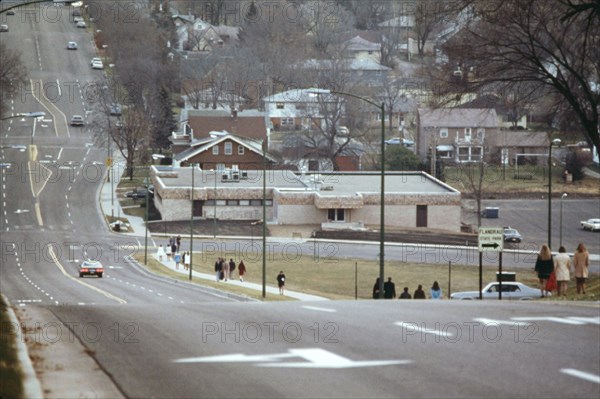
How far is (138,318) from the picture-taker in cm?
1681

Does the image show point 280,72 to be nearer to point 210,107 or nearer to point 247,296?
Result: point 210,107

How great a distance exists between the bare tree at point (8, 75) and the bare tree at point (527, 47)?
76476 millimetres

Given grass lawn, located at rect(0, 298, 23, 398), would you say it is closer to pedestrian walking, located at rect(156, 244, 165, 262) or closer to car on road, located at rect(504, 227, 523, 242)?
pedestrian walking, located at rect(156, 244, 165, 262)

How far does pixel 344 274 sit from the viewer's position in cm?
5600

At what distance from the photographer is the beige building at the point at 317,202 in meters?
78.0

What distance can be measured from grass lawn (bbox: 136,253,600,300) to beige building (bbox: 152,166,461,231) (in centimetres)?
1348

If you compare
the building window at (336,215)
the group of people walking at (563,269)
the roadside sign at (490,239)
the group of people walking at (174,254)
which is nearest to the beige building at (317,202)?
the building window at (336,215)

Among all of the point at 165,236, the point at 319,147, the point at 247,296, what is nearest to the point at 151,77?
the point at 319,147

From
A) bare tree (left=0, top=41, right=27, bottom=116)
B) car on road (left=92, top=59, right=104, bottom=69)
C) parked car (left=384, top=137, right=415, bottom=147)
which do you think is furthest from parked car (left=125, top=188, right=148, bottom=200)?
car on road (left=92, top=59, right=104, bottom=69)

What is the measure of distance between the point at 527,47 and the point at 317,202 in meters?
44.8

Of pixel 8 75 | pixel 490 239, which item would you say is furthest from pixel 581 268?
pixel 8 75

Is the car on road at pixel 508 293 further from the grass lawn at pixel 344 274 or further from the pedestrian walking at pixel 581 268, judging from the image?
the pedestrian walking at pixel 581 268

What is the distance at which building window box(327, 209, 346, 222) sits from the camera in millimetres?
78438

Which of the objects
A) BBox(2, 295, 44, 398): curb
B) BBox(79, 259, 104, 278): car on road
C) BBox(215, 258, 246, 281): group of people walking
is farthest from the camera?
BBox(79, 259, 104, 278): car on road
